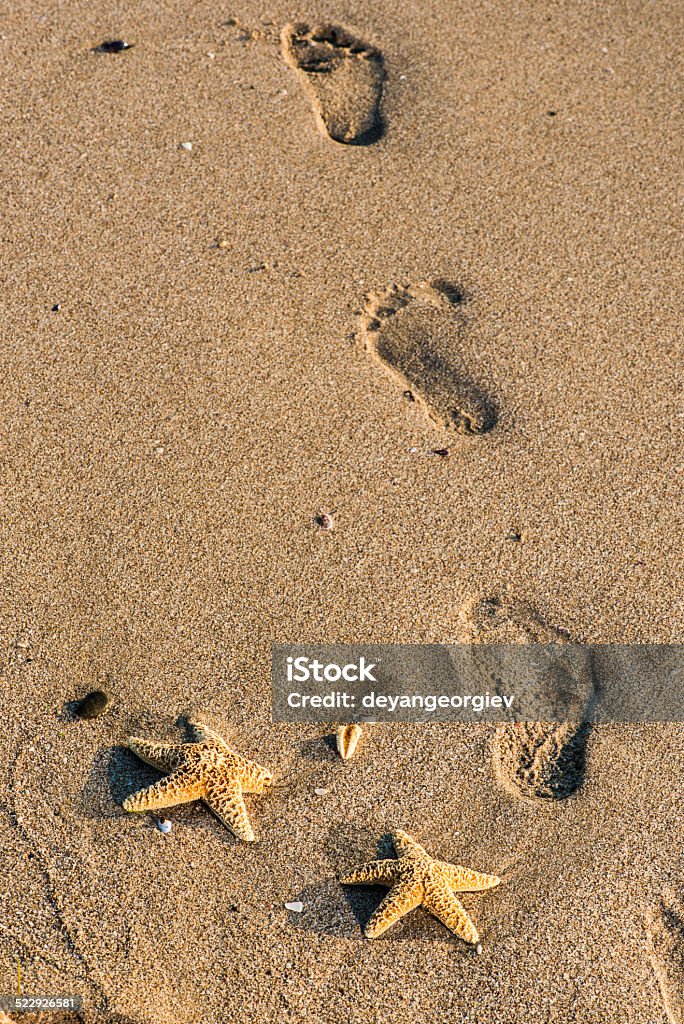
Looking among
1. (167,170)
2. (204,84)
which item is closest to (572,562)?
(167,170)

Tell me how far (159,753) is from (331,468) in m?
1.20

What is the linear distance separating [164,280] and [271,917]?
2.44 m

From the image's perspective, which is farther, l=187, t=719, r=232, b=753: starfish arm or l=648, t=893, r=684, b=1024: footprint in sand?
l=187, t=719, r=232, b=753: starfish arm

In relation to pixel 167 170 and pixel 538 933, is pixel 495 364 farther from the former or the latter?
pixel 538 933

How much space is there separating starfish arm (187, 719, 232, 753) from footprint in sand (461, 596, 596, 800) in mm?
828

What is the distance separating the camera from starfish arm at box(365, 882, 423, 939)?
2527mm

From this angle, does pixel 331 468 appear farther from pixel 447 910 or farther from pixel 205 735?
pixel 447 910

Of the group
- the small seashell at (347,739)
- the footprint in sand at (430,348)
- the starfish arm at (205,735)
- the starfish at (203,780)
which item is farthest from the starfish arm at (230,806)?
the footprint in sand at (430,348)

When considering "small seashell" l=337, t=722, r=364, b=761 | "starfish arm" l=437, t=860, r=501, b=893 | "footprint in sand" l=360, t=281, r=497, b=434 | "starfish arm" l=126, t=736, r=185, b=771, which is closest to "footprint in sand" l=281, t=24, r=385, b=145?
"footprint in sand" l=360, t=281, r=497, b=434

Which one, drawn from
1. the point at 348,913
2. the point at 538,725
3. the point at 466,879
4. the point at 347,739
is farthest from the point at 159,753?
the point at 538,725

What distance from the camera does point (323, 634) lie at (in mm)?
3068

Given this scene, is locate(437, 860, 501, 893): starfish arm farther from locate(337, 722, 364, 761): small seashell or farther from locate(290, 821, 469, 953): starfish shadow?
locate(337, 722, 364, 761): small seashell

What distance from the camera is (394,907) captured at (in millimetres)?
2527

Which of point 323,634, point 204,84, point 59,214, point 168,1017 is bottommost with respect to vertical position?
point 168,1017
